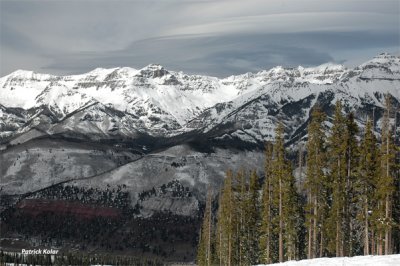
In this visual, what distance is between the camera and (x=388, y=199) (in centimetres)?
6241

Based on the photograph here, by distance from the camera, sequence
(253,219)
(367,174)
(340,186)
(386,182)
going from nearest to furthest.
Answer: (386,182), (367,174), (340,186), (253,219)

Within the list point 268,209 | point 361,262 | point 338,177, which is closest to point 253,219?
point 268,209

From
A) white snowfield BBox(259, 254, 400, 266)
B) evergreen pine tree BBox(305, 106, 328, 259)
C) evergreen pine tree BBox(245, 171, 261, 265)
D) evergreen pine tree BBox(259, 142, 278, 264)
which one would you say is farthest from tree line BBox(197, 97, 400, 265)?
white snowfield BBox(259, 254, 400, 266)

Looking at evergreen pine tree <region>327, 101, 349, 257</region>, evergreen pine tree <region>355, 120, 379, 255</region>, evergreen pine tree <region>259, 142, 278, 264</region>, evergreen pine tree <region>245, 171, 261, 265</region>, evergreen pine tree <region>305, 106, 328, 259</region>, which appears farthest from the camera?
evergreen pine tree <region>245, 171, 261, 265</region>

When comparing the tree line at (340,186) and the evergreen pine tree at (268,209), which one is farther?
the evergreen pine tree at (268,209)

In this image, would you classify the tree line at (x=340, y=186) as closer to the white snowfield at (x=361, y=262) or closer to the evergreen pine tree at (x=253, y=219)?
the evergreen pine tree at (x=253, y=219)

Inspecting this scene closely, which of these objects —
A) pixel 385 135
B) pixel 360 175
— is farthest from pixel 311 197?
pixel 385 135

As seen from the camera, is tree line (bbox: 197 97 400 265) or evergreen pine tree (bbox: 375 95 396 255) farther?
tree line (bbox: 197 97 400 265)

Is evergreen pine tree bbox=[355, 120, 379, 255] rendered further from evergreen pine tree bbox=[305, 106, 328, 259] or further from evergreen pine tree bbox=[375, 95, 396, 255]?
evergreen pine tree bbox=[305, 106, 328, 259]

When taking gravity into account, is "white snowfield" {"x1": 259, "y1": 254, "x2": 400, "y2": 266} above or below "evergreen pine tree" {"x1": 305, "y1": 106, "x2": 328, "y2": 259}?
below

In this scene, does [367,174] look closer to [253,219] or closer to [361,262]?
→ [361,262]

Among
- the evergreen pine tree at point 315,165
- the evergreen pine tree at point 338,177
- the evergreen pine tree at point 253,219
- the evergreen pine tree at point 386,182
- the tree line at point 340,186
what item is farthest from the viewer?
the evergreen pine tree at point 253,219

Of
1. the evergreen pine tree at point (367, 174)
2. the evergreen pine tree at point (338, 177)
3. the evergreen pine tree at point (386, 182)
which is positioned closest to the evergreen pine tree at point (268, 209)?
the evergreen pine tree at point (338, 177)

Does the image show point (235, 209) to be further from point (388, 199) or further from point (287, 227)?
point (388, 199)
